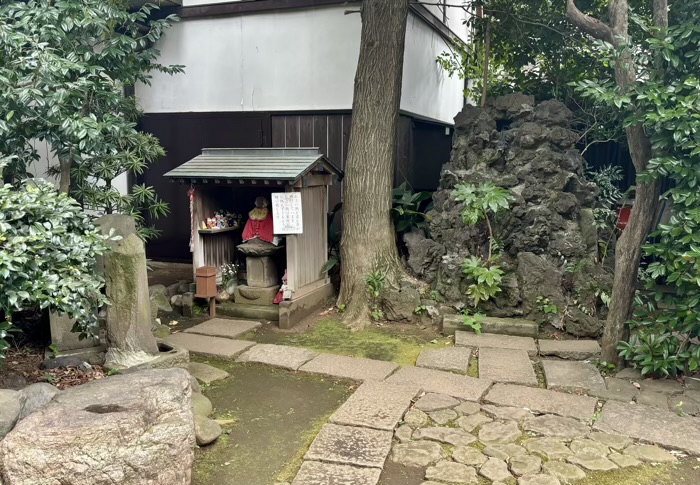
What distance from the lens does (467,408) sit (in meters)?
5.23

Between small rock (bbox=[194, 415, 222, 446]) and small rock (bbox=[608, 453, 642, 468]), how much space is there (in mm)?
3170

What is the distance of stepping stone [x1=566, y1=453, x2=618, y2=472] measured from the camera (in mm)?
4203

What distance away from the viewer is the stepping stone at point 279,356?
6.32 metres

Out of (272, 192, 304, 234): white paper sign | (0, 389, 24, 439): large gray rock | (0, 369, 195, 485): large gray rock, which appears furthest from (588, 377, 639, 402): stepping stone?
(0, 389, 24, 439): large gray rock

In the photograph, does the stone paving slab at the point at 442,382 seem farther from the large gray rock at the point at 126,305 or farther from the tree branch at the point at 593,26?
the tree branch at the point at 593,26

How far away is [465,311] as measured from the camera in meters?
7.64

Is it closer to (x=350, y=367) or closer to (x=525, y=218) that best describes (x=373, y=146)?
(x=525, y=218)

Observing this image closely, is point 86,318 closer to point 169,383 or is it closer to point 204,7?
point 169,383

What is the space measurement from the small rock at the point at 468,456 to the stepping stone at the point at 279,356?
2.30m

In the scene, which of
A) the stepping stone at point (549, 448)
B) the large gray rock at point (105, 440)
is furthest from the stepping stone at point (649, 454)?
the large gray rock at point (105, 440)

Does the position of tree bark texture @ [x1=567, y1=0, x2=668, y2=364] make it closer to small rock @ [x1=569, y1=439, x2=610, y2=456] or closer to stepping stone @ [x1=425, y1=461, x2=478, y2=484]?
small rock @ [x1=569, y1=439, x2=610, y2=456]

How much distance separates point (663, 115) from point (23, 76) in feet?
20.4

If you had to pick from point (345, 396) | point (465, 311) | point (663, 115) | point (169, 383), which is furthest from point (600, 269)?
point (169, 383)

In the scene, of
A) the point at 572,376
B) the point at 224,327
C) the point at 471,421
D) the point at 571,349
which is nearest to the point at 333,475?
the point at 471,421
